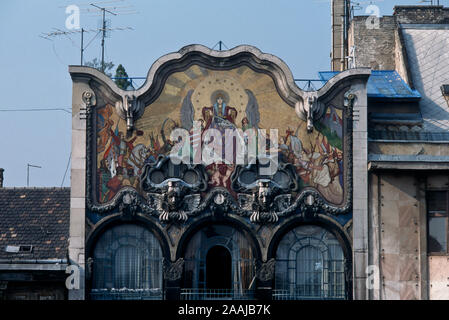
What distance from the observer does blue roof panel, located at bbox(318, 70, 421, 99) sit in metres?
44.8

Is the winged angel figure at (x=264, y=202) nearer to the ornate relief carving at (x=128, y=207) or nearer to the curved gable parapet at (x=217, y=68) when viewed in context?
the curved gable parapet at (x=217, y=68)

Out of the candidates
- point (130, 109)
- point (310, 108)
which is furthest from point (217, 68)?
point (310, 108)

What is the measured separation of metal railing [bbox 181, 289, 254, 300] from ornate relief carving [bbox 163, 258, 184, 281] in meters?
0.61

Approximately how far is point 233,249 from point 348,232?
4418 mm

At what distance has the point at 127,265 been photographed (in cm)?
4188

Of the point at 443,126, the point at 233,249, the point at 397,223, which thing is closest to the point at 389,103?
the point at 443,126

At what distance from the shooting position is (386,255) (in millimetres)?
41250

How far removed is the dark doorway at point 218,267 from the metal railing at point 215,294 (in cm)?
42

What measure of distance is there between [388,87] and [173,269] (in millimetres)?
12123

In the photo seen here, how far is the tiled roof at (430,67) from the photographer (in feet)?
148

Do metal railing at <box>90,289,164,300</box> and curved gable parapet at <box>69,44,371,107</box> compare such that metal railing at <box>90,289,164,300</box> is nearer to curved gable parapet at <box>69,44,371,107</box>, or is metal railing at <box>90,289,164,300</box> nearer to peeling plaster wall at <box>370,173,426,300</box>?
curved gable parapet at <box>69,44,371,107</box>

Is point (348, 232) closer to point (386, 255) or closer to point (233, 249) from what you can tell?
point (386, 255)

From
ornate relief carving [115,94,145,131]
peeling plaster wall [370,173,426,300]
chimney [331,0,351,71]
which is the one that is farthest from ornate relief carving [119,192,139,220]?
chimney [331,0,351,71]
